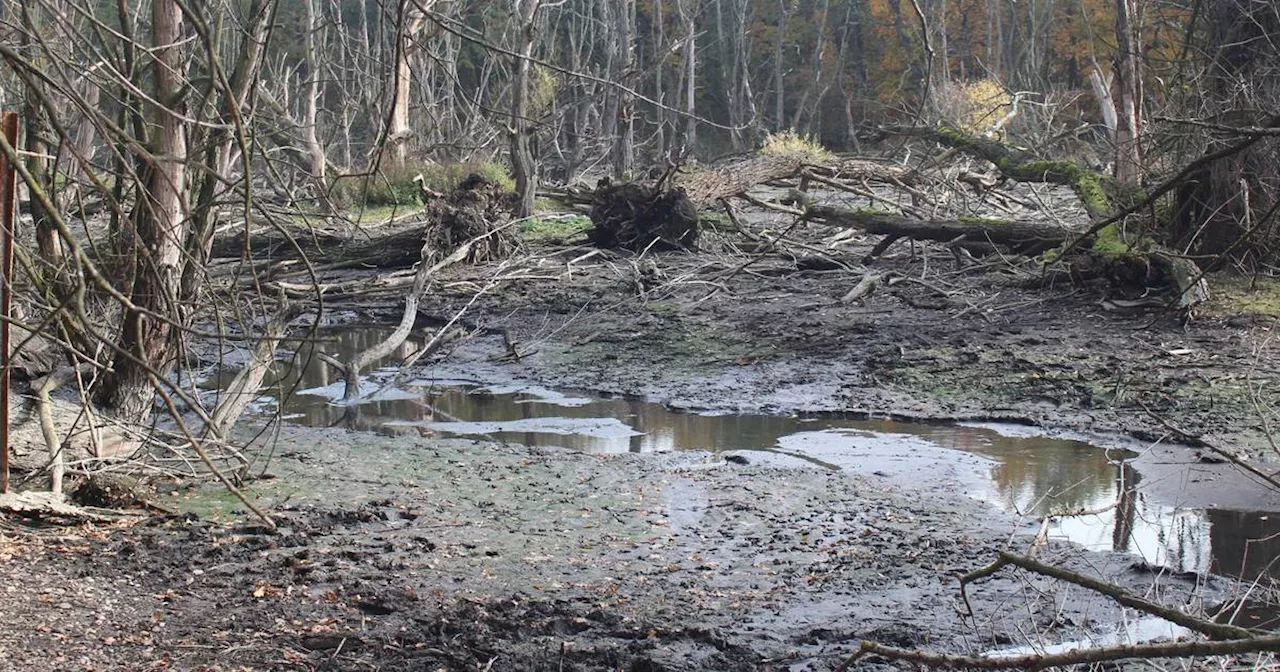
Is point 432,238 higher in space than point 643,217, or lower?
lower

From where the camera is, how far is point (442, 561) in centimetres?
508

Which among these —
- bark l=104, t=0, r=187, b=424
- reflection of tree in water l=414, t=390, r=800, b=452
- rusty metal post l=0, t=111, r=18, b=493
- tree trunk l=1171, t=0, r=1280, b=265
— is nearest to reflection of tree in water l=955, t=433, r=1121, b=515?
reflection of tree in water l=414, t=390, r=800, b=452

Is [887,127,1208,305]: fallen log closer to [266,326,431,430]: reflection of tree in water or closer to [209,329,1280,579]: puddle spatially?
[209,329,1280,579]: puddle

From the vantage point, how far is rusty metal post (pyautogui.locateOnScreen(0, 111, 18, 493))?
424 cm

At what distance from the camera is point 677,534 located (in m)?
5.67

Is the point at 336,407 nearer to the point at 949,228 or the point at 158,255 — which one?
the point at 158,255

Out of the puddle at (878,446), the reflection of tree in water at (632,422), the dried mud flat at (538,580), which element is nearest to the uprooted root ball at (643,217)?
the puddle at (878,446)

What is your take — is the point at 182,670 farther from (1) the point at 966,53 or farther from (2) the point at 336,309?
(1) the point at 966,53

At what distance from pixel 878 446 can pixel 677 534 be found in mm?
2319

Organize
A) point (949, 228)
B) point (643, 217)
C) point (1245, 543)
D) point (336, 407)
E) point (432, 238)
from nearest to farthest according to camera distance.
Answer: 1. point (1245, 543)
2. point (336, 407)
3. point (949, 228)
4. point (432, 238)
5. point (643, 217)

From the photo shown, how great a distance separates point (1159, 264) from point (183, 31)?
783 centimetres

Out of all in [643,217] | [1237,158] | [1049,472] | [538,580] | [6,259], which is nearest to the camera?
[6,259]

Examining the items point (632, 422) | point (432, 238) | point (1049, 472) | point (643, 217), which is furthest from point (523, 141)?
point (1049, 472)

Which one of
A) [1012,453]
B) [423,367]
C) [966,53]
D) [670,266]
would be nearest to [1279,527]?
[1012,453]
